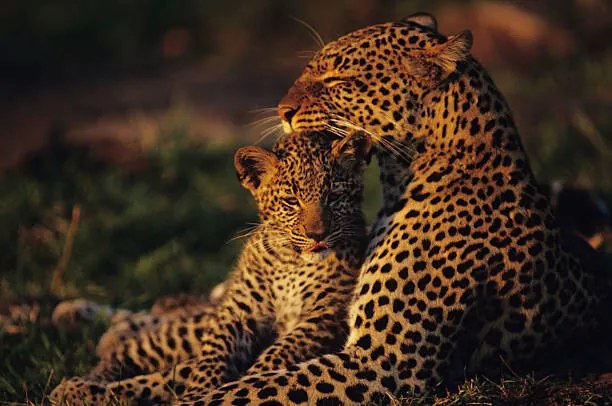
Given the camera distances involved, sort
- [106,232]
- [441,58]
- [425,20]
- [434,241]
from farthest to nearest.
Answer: [106,232]
[425,20]
[441,58]
[434,241]

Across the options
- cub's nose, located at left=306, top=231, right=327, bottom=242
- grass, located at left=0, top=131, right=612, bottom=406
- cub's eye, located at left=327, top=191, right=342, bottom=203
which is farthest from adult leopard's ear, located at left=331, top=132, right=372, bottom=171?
grass, located at left=0, top=131, right=612, bottom=406

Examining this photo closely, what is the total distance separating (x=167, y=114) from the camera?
15.1m

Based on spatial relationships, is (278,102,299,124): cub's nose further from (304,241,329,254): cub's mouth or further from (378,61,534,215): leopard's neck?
(304,241,329,254): cub's mouth

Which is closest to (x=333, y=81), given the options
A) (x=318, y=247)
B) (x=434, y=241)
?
(x=318, y=247)

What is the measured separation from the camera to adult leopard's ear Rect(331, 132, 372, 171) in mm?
6578

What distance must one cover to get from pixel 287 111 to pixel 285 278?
1104 millimetres

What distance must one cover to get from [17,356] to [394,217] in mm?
3195

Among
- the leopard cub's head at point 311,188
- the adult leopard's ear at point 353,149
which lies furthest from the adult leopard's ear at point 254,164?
Answer: the adult leopard's ear at point 353,149

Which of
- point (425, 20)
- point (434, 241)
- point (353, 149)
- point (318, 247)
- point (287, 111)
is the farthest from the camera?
point (425, 20)

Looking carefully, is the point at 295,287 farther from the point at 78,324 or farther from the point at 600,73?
the point at 600,73

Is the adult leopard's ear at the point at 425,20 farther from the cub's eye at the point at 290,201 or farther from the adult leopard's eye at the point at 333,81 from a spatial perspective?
the cub's eye at the point at 290,201

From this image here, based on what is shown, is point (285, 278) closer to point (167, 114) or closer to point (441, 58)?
point (441, 58)

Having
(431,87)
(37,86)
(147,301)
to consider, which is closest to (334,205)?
(431,87)

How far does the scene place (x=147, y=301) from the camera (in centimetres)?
949
